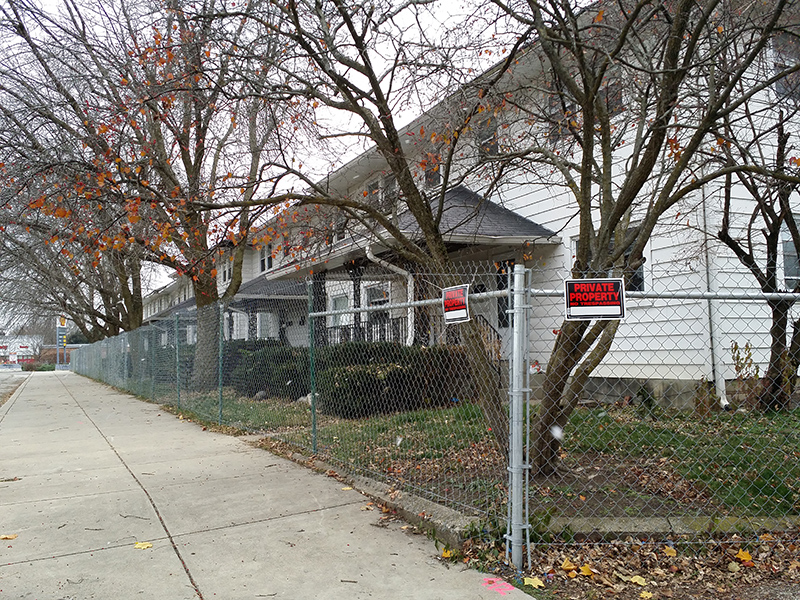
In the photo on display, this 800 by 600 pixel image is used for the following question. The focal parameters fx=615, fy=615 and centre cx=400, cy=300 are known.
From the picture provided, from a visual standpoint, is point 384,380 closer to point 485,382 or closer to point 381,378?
point 381,378

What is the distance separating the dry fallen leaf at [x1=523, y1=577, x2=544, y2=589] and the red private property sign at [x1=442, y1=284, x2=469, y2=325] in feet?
5.10

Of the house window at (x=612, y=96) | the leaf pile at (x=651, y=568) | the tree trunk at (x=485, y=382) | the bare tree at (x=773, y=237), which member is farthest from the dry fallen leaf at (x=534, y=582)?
the house window at (x=612, y=96)

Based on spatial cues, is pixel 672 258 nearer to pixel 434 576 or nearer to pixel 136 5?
pixel 434 576

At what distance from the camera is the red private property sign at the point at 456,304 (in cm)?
396

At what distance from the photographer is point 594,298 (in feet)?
11.5

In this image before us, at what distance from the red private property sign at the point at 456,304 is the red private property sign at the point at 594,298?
690mm

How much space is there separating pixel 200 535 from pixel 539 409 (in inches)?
110

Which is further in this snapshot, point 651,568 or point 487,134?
point 487,134

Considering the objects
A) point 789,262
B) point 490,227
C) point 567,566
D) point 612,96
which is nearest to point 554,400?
point 567,566

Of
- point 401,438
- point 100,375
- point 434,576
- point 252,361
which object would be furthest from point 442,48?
point 100,375

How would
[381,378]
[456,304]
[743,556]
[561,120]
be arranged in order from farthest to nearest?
[381,378], [561,120], [456,304], [743,556]

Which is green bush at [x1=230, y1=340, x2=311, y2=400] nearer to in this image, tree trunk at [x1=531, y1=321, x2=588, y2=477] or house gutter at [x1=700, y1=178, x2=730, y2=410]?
tree trunk at [x1=531, y1=321, x2=588, y2=477]

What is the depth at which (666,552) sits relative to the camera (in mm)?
3762

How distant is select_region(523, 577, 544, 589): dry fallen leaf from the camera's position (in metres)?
3.40
